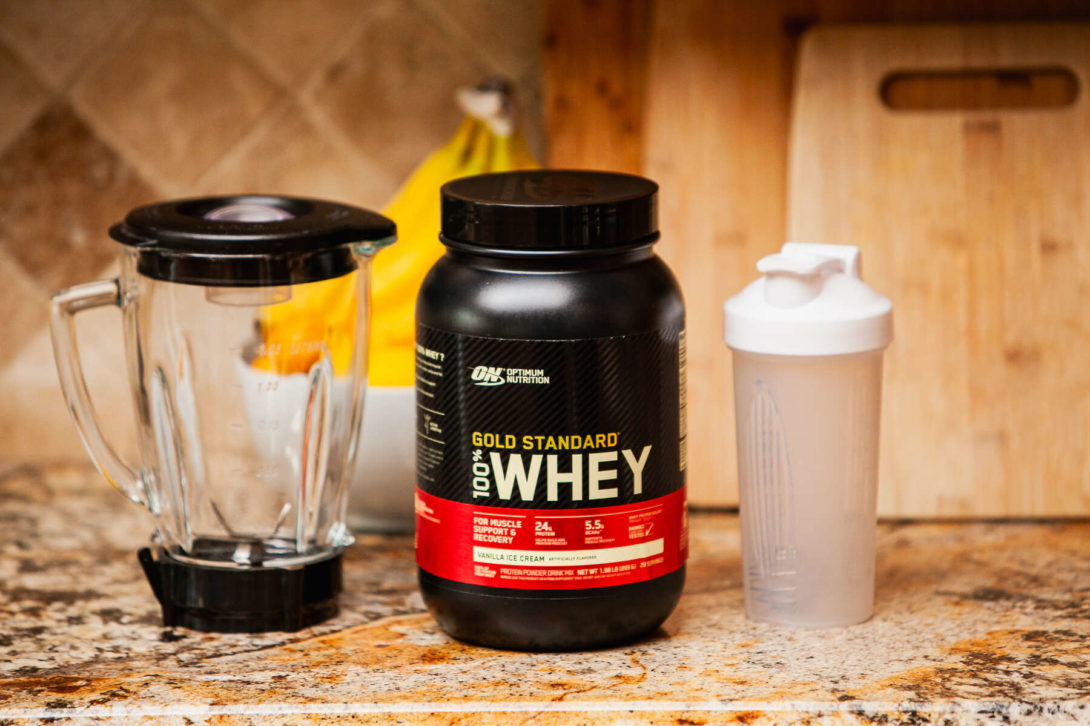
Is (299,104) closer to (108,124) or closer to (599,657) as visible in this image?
(108,124)

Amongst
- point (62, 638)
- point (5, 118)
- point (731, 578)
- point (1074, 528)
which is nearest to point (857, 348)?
point (731, 578)

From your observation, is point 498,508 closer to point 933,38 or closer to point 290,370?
point 290,370

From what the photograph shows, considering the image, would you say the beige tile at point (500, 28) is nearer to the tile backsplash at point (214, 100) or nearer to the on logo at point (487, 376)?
the tile backsplash at point (214, 100)

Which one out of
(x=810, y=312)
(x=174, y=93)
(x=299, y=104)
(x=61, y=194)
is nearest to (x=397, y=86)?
(x=299, y=104)

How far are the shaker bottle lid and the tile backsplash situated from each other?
0.44 metres

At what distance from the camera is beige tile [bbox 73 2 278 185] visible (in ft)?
3.64

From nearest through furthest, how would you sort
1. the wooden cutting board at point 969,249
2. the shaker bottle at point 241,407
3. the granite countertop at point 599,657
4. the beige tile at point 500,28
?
the granite countertop at point 599,657, the shaker bottle at point 241,407, the wooden cutting board at point 969,249, the beige tile at point 500,28

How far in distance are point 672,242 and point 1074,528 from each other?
1.18 feet

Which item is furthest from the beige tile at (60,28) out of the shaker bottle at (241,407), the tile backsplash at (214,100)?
the shaker bottle at (241,407)

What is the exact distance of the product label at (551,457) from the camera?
693 millimetres

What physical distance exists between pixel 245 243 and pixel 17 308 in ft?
1.68

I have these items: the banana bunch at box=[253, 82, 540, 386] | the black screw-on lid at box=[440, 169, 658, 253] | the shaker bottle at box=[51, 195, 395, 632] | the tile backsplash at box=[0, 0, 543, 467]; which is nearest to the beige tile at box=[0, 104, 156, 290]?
the tile backsplash at box=[0, 0, 543, 467]

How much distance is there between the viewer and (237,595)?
775mm

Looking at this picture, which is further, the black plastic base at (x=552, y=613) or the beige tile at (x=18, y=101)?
the beige tile at (x=18, y=101)
